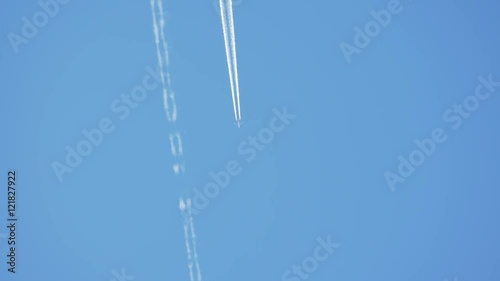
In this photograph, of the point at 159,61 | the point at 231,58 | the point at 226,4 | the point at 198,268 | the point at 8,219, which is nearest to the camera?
the point at 226,4

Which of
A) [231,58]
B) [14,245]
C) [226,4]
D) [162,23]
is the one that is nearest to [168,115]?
[162,23]

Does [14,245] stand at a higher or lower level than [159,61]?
lower

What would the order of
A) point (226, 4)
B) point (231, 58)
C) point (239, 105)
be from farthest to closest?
point (239, 105)
point (231, 58)
point (226, 4)

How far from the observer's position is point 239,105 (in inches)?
933

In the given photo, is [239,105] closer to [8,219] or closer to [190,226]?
[190,226]

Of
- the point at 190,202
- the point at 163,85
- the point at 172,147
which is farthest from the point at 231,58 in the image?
the point at 190,202

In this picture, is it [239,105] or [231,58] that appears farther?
[239,105]

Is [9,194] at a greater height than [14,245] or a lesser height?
greater

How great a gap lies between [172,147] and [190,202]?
2.82 m

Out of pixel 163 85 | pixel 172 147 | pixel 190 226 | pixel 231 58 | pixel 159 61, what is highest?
pixel 159 61

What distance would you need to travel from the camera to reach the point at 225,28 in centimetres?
1538

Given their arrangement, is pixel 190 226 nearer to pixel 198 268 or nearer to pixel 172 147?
pixel 198 268

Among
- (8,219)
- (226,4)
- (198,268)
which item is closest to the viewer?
(226,4)

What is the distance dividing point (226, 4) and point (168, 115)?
7563 mm
